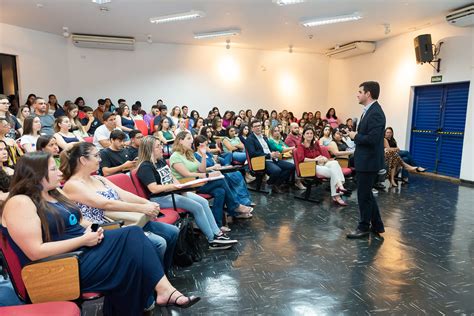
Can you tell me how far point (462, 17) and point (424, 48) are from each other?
991 mm

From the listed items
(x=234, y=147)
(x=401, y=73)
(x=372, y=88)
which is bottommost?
(x=234, y=147)

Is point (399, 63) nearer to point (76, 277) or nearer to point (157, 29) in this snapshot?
point (157, 29)

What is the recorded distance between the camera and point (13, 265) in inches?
62.0

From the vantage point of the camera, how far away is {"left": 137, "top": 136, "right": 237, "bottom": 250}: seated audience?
2918 millimetres

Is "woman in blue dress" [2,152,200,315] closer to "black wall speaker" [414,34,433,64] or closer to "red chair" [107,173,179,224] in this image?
"red chair" [107,173,179,224]

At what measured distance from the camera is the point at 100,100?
8617mm

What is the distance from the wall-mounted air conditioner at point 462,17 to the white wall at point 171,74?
197 inches

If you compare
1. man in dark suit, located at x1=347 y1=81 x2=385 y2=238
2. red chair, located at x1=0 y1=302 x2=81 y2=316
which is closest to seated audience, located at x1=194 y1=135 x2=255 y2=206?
man in dark suit, located at x1=347 y1=81 x2=385 y2=238

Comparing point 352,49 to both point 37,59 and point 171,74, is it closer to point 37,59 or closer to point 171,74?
point 171,74

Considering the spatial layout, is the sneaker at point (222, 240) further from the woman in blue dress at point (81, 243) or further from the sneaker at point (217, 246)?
the woman in blue dress at point (81, 243)

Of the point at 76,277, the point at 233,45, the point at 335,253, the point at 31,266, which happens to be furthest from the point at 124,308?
the point at 233,45

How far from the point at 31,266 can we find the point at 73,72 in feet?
27.9

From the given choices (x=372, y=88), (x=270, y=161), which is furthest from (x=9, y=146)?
(x=372, y=88)

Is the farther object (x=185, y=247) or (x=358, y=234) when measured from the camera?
(x=358, y=234)
